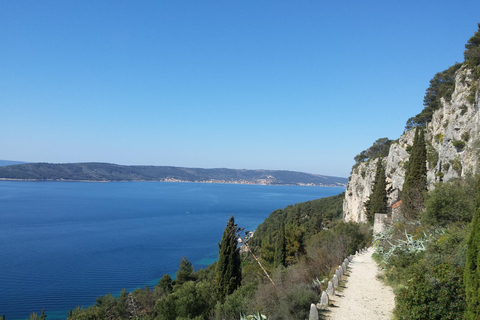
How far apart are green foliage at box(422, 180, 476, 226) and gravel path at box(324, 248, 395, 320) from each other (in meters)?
3.76

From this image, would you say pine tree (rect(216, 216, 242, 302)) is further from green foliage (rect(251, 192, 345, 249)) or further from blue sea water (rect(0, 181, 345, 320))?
green foliage (rect(251, 192, 345, 249))

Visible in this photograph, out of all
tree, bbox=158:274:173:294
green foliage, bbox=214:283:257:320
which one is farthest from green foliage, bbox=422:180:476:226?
tree, bbox=158:274:173:294

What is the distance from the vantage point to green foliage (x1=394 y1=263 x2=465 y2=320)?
22.2 ft

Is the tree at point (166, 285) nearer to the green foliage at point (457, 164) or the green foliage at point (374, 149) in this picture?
the green foliage at point (457, 164)

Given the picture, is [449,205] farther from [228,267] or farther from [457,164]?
[228,267]

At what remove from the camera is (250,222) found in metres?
83.3

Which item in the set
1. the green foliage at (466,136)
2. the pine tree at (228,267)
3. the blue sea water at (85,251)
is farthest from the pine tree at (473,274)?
the blue sea water at (85,251)

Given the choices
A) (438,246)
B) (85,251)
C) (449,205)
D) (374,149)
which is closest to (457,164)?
(449,205)

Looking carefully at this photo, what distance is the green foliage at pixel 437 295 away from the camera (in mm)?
6762

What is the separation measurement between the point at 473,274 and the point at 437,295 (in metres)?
1.28

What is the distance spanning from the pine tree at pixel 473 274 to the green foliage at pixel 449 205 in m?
7.37

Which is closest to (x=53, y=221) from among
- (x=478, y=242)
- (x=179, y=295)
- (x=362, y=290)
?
(x=179, y=295)

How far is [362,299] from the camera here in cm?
1026

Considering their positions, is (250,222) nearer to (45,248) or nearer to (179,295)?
(45,248)
